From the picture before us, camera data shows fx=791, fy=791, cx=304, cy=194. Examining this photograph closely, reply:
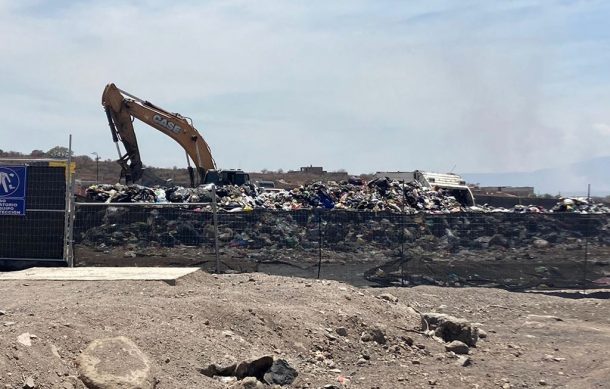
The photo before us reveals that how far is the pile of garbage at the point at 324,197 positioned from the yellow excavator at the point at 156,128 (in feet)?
4.48

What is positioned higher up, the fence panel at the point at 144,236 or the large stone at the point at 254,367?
the fence panel at the point at 144,236

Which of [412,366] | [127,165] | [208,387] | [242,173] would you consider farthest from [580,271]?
[127,165]

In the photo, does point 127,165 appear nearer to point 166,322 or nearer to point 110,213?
point 110,213

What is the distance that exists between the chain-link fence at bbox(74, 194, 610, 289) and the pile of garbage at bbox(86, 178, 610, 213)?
16.3 ft

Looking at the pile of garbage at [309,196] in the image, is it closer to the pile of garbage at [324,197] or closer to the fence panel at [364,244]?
the pile of garbage at [324,197]

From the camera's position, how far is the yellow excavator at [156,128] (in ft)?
97.1

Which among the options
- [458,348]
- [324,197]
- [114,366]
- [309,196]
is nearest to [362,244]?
[458,348]

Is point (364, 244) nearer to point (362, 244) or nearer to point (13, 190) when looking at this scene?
point (362, 244)

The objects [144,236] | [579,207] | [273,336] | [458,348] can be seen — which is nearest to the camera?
[273,336]

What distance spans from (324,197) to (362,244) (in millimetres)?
9812

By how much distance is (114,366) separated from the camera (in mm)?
7402

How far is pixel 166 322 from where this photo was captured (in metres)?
9.20

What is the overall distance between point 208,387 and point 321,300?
401 cm

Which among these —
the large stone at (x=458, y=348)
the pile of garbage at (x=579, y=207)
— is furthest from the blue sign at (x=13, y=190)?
the pile of garbage at (x=579, y=207)
